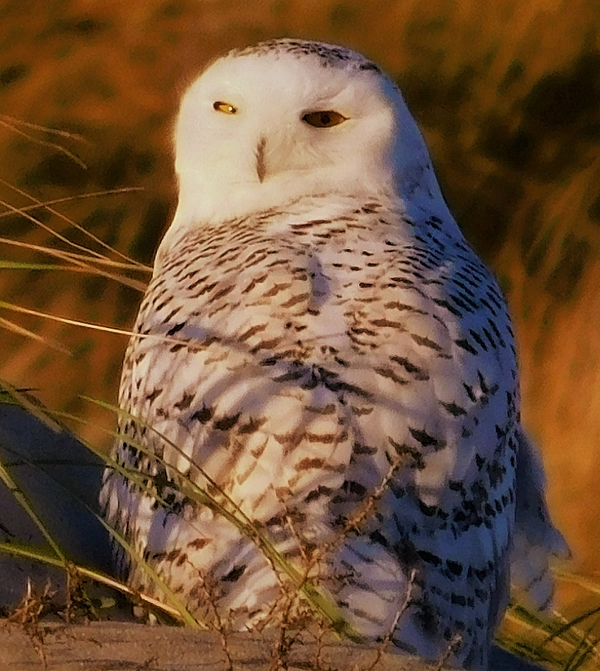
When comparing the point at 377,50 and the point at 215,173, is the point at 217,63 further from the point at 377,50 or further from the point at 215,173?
the point at 377,50

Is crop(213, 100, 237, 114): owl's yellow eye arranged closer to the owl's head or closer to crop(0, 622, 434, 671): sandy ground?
the owl's head

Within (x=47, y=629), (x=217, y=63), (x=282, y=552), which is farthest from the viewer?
(x=217, y=63)

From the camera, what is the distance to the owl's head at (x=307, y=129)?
4.20 ft

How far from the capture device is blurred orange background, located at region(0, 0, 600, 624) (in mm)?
2387

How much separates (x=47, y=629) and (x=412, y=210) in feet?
2.55

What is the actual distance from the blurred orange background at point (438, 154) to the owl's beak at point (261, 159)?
43.5 inches

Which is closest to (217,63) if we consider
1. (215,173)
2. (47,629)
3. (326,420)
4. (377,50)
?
(215,173)

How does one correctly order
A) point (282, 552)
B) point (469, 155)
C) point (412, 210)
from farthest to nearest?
point (469, 155) < point (412, 210) < point (282, 552)

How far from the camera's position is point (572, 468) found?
93.3 inches

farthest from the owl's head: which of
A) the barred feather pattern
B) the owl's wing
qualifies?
the owl's wing

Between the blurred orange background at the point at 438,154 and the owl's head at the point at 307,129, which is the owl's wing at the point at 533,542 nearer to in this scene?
the owl's head at the point at 307,129

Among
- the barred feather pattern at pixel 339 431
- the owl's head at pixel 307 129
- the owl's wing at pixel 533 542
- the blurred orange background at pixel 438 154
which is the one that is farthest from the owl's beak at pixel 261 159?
the blurred orange background at pixel 438 154

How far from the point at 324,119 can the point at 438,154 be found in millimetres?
1256

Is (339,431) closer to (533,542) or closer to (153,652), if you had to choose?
(153,652)
